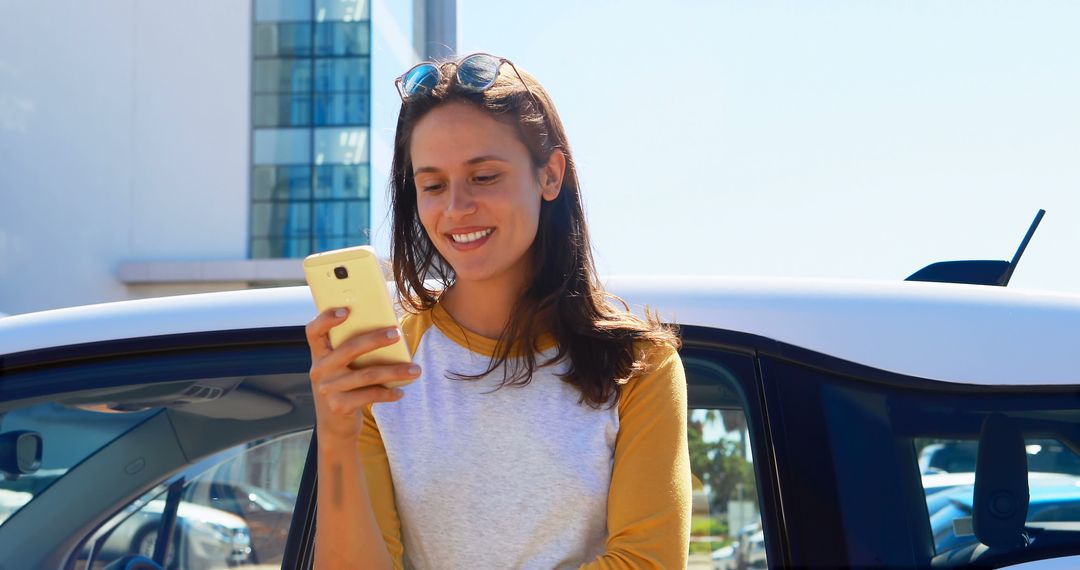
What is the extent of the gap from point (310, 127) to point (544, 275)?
19756 mm

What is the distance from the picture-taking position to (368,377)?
4.48 feet

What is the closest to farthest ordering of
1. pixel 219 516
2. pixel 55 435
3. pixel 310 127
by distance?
1. pixel 55 435
2. pixel 219 516
3. pixel 310 127

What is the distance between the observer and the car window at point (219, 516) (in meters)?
1.91

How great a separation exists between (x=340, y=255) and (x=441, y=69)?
1.38 ft

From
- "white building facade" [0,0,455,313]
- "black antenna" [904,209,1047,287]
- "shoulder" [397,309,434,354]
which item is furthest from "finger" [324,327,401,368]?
"white building facade" [0,0,455,313]

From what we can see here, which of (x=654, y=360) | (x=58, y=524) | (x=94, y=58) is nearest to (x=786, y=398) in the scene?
(x=654, y=360)

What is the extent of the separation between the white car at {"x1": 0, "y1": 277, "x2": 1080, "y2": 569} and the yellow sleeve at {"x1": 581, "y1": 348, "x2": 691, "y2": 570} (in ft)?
0.86

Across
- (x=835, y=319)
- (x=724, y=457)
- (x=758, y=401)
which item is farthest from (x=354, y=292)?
(x=724, y=457)

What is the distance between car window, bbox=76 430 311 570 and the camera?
1.91m

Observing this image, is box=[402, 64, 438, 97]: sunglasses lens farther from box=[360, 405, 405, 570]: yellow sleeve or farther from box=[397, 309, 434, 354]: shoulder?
box=[360, 405, 405, 570]: yellow sleeve

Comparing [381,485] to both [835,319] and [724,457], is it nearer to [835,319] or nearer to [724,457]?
[835,319]

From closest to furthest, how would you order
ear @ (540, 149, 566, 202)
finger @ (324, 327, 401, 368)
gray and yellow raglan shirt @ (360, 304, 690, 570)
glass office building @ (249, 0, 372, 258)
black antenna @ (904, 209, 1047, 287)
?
finger @ (324, 327, 401, 368) → gray and yellow raglan shirt @ (360, 304, 690, 570) → ear @ (540, 149, 566, 202) → black antenna @ (904, 209, 1047, 287) → glass office building @ (249, 0, 372, 258)

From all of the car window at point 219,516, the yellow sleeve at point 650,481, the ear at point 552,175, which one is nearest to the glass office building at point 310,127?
the car window at point 219,516

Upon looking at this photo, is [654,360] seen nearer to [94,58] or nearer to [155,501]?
[155,501]
